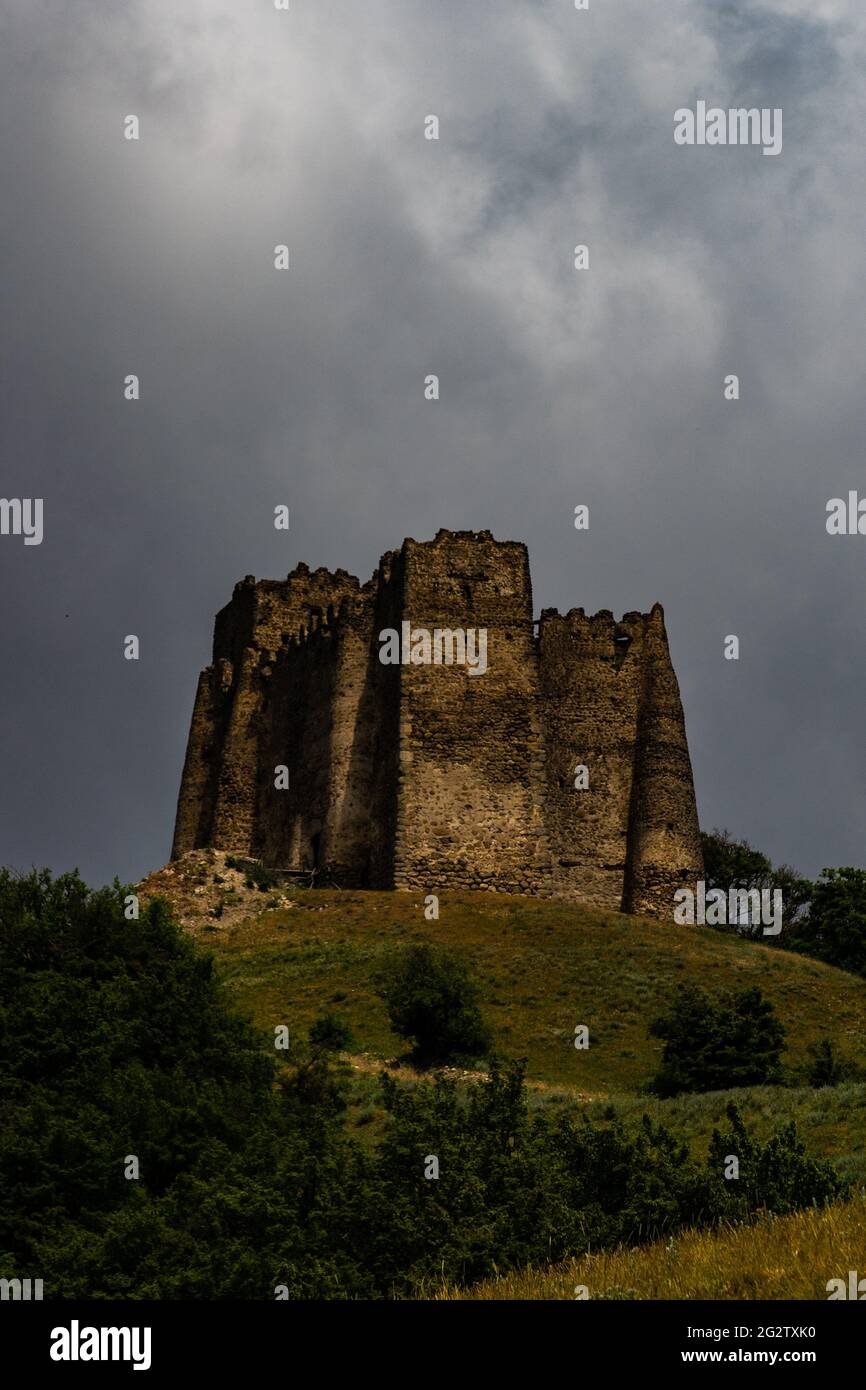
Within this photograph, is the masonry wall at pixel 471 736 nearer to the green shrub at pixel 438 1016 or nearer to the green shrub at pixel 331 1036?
the green shrub at pixel 438 1016

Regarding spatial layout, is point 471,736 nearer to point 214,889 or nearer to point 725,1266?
point 214,889

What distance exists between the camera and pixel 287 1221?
14094 mm

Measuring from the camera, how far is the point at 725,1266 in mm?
10398

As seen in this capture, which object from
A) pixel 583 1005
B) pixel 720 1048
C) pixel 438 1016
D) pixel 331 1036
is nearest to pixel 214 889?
pixel 583 1005

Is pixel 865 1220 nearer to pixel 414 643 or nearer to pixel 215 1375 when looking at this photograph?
pixel 215 1375

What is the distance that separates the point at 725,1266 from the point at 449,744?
31000 mm

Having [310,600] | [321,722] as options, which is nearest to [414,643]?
[321,722]

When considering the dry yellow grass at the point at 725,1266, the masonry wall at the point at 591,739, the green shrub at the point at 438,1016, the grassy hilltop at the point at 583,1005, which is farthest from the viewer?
the masonry wall at the point at 591,739

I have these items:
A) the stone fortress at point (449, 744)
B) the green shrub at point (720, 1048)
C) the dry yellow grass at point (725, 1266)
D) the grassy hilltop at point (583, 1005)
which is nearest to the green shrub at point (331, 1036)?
the grassy hilltop at point (583, 1005)

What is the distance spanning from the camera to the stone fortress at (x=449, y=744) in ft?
134

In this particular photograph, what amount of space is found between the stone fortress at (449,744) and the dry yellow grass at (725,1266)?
1103 inches

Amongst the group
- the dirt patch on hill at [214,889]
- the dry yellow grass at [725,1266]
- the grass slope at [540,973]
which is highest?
the dirt patch on hill at [214,889]

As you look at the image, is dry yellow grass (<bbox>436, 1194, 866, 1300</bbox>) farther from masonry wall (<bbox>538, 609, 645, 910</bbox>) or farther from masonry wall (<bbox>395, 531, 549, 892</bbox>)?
masonry wall (<bbox>538, 609, 645, 910</bbox>)

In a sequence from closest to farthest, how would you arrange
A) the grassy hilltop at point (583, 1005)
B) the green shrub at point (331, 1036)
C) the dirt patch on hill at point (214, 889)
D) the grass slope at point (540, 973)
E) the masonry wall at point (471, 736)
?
1. the grassy hilltop at point (583, 1005)
2. the green shrub at point (331, 1036)
3. the grass slope at point (540, 973)
4. the dirt patch on hill at point (214, 889)
5. the masonry wall at point (471, 736)
